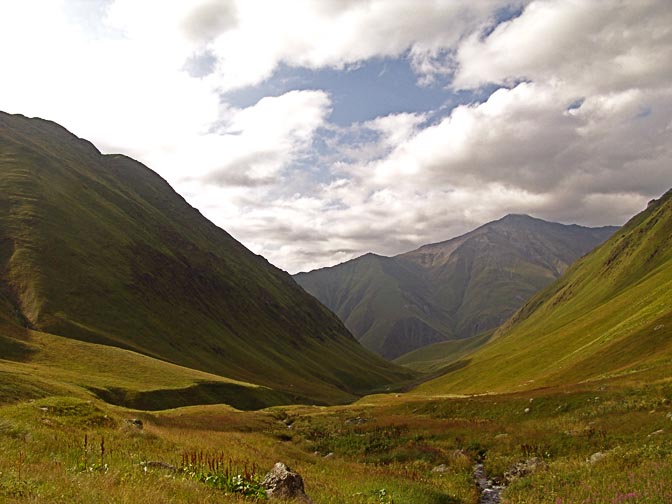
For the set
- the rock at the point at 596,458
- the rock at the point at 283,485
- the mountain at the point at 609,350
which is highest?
the rock at the point at 283,485

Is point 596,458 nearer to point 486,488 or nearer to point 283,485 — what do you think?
point 486,488

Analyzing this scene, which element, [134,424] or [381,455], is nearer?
[134,424]

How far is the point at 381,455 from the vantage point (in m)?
32.9

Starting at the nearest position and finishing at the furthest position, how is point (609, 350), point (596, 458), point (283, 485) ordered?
point (283, 485) < point (596, 458) < point (609, 350)

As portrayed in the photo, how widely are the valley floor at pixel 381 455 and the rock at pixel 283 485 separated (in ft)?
2.57

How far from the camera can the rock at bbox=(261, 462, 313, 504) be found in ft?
46.4

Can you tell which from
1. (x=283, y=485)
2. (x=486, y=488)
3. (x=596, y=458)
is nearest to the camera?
(x=283, y=485)

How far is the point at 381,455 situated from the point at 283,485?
20546 mm

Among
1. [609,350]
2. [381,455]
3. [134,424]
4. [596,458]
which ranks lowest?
[609,350]

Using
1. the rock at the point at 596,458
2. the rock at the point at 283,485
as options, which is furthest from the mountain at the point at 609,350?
the rock at the point at 283,485

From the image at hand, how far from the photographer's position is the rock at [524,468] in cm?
2453

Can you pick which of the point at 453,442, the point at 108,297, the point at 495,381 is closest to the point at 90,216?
the point at 108,297

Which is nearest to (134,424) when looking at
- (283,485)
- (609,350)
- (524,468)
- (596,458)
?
(283,485)

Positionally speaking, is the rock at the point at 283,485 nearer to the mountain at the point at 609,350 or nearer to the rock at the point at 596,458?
the rock at the point at 596,458
